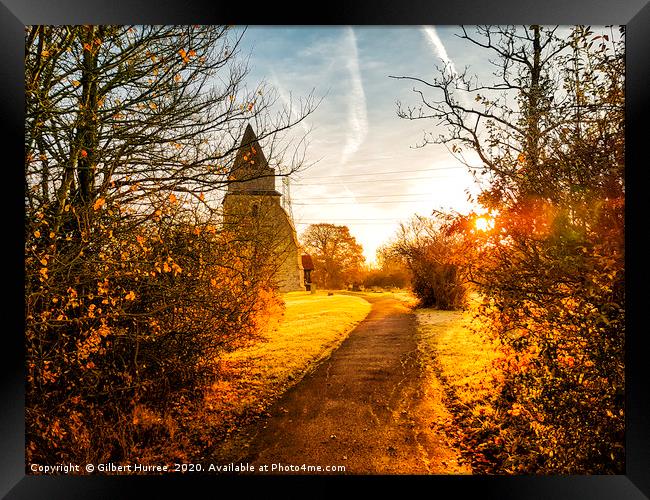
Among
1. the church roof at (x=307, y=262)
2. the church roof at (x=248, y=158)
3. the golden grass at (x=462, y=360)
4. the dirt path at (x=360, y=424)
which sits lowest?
the dirt path at (x=360, y=424)

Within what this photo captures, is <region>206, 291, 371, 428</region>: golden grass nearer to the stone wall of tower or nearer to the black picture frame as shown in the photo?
the stone wall of tower

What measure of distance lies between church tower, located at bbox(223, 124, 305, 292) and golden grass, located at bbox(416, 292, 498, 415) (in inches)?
137

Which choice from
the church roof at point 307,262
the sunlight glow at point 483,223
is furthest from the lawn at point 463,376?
the church roof at point 307,262

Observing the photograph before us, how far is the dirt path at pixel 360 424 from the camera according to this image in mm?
3477

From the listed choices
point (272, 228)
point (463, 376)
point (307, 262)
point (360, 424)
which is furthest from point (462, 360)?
point (272, 228)

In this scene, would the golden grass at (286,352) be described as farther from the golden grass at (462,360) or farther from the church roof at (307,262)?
the golden grass at (462,360)

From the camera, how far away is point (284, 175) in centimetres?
450

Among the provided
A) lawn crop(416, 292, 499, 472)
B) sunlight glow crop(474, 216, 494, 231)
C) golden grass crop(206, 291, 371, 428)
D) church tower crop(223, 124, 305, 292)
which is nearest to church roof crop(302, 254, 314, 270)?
church tower crop(223, 124, 305, 292)

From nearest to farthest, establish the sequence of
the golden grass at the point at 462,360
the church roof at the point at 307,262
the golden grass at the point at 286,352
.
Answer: the golden grass at the point at 462,360 < the golden grass at the point at 286,352 < the church roof at the point at 307,262

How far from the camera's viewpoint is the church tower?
423 cm
